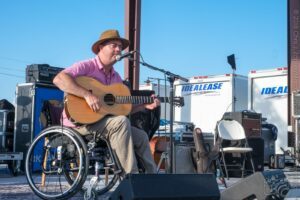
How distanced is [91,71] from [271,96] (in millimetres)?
8676

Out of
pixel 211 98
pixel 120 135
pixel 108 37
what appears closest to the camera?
pixel 120 135

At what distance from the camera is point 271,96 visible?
1205 centimetres

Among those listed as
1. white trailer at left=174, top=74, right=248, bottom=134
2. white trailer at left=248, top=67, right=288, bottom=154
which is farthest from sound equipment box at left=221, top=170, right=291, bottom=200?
white trailer at left=174, top=74, right=248, bottom=134

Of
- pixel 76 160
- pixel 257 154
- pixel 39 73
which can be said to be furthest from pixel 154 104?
pixel 39 73

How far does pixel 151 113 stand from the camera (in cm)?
444

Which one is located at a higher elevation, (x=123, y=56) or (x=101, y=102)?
(x=123, y=56)

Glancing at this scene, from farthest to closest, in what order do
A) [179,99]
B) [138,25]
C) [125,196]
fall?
[138,25]
[179,99]
[125,196]

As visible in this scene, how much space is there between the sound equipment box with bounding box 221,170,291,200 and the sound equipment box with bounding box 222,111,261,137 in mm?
4920

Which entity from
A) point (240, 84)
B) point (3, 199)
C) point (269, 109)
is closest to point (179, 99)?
point (3, 199)

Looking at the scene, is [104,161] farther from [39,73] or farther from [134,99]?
[39,73]

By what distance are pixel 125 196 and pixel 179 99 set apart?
67.5 inches

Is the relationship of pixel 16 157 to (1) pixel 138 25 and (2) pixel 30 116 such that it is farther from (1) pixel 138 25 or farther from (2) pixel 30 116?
(1) pixel 138 25

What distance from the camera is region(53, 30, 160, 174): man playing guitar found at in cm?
359

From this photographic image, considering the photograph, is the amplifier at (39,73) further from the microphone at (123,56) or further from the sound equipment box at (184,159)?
the microphone at (123,56)
